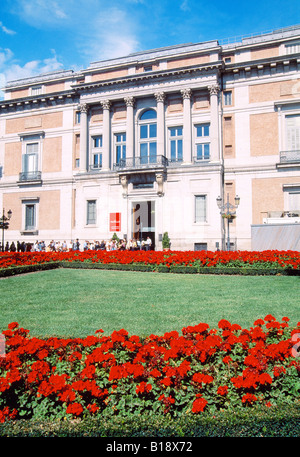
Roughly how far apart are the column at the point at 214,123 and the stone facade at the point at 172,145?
3.3 inches

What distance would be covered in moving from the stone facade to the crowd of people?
121cm

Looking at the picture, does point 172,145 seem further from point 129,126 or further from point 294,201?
point 294,201

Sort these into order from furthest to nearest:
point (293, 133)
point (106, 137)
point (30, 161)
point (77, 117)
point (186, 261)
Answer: point (30, 161) → point (77, 117) → point (106, 137) → point (293, 133) → point (186, 261)

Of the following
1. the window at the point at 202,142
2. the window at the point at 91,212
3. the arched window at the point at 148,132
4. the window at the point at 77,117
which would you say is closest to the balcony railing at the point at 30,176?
the window at the point at 77,117

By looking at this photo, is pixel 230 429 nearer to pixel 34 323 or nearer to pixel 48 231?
pixel 34 323

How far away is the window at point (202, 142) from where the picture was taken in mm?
29672

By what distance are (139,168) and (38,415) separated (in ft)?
88.1

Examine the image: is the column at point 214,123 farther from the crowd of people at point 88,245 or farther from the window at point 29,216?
the window at point 29,216

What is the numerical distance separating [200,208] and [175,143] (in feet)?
21.2

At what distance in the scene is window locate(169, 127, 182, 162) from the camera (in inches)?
1201

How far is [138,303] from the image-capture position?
9.09 meters

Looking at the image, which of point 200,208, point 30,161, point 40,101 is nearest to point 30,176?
point 30,161

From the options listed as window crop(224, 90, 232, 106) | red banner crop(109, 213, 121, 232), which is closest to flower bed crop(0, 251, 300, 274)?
red banner crop(109, 213, 121, 232)

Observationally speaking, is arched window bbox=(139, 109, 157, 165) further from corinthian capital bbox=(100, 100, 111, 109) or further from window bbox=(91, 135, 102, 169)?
window bbox=(91, 135, 102, 169)
